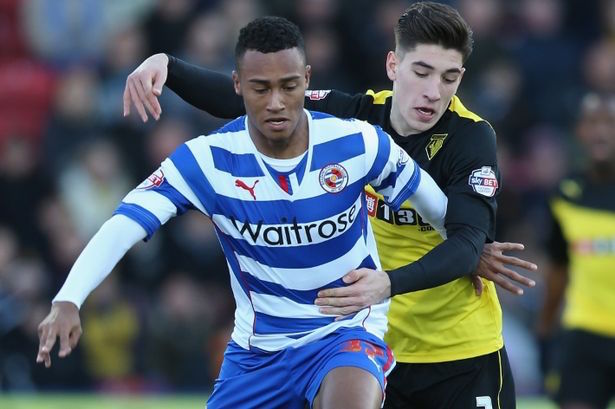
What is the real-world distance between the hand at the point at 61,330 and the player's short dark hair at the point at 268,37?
1263 millimetres

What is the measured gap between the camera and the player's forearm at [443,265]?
→ 5.46 m

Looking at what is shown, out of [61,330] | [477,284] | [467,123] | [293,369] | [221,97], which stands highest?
[221,97]

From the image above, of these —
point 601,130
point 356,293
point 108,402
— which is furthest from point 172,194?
point 108,402

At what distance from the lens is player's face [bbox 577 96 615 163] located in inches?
336

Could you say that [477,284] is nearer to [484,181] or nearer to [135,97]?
[484,181]

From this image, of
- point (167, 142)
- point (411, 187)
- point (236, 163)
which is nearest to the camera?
point (236, 163)

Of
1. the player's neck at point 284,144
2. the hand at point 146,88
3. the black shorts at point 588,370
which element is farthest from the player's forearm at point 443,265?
the black shorts at point 588,370

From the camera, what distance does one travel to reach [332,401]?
17.1 ft

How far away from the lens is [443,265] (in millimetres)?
5543

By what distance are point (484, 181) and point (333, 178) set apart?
754mm

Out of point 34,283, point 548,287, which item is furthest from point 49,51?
point 548,287

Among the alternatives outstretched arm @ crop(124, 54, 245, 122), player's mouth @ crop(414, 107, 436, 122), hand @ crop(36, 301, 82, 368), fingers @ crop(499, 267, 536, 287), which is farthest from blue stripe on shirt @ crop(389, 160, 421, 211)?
hand @ crop(36, 301, 82, 368)

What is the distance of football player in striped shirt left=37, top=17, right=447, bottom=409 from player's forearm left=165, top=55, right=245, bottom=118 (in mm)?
691

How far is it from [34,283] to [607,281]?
18.4 feet
